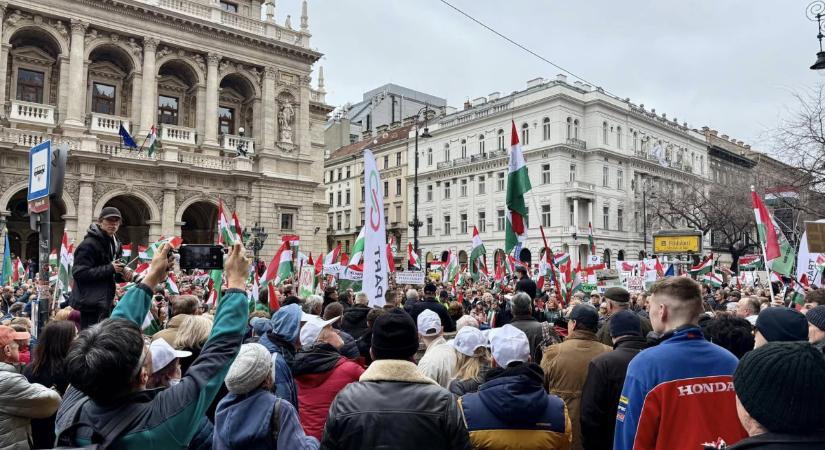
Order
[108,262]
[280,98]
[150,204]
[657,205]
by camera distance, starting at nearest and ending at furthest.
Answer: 1. [108,262]
2. [150,204]
3. [280,98]
4. [657,205]

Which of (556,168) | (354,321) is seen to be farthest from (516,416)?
(556,168)

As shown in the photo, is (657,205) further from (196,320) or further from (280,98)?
(196,320)

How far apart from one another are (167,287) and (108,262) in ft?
30.5

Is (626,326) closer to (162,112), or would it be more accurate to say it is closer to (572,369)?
(572,369)

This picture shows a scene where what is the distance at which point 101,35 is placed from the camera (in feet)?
105

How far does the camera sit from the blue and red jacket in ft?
9.73

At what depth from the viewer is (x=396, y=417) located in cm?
269

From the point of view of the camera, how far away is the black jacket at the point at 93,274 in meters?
5.17

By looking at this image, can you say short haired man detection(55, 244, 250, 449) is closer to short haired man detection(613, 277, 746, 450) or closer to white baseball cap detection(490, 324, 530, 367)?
white baseball cap detection(490, 324, 530, 367)

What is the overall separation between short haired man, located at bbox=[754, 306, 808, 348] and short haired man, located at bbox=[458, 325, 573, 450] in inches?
59.7

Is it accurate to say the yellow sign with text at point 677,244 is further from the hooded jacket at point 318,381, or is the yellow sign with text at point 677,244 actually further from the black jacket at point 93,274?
the black jacket at point 93,274

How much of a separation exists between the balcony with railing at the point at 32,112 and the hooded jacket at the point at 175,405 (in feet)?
108

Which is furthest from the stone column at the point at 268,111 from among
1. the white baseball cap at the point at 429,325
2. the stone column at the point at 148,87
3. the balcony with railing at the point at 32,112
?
the white baseball cap at the point at 429,325

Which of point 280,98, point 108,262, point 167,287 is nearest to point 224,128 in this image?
point 280,98
